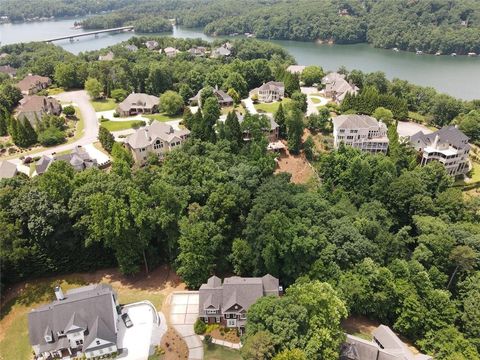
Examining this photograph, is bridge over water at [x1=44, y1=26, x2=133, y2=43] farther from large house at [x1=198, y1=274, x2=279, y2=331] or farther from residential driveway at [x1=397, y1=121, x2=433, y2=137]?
large house at [x1=198, y1=274, x2=279, y2=331]

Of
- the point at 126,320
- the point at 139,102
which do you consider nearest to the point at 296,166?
the point at 126,320

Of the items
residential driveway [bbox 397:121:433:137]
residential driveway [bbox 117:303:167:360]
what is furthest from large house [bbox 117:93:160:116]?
residential driveway [bbox 397:121:433:137]

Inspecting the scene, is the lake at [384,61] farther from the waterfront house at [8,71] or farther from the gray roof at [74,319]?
the gray roof at [74,319]

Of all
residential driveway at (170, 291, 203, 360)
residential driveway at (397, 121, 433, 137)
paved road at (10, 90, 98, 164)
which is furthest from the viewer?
residential driveway at (397, 121, 433, 137)

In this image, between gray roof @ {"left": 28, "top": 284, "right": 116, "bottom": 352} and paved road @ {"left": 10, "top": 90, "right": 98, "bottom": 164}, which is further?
paved road @ {"left": 10, "top": 90, "right": 98, "bottom": 164}

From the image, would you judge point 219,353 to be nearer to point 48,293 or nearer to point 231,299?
point 231,299

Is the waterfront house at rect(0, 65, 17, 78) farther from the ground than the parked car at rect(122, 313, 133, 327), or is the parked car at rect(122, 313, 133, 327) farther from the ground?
the waterfront house at rect(0, 65, 17, 78)

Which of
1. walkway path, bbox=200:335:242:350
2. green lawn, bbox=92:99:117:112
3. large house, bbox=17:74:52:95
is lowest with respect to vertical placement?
walkway path, bbox=200:335:242:350

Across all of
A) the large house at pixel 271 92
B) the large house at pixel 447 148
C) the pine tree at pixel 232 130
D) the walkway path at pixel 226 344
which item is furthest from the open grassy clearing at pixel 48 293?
the large house at pixel 271 92
